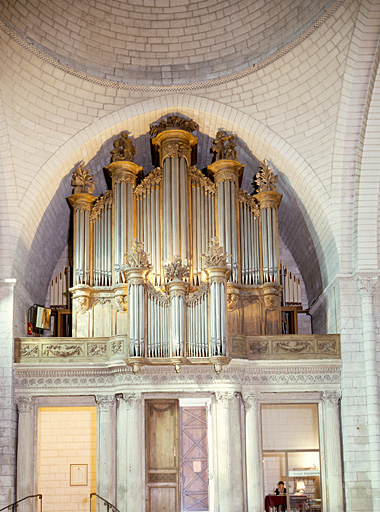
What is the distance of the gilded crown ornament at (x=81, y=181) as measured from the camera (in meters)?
21.7

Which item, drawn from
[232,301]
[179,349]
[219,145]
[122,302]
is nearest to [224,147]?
[219,145]

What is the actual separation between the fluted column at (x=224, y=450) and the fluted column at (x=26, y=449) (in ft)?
14.9

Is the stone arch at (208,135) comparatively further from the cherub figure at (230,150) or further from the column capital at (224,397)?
the column capital at (224,397)

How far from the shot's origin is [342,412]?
64.6 ft

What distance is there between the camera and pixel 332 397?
19859 millimetres

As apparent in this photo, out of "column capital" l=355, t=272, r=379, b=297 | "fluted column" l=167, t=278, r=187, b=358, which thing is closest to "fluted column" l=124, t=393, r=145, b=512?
"fluted column" l=167, t=278, r=187, b=358

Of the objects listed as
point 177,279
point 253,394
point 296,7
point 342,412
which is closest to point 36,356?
point 177,279

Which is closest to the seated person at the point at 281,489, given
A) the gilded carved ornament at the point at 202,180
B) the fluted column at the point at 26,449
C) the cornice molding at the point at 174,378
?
the cornice molding at the point at 174,378

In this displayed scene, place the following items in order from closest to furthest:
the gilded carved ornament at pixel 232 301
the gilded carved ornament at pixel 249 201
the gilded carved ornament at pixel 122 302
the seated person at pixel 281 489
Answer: the seated person at pixel 281 489 < the gilded carved ornament at pixel 122 302 < the gilded carved ornament at pixel 232 301 < the gilded carved ornament at pixel 249 201

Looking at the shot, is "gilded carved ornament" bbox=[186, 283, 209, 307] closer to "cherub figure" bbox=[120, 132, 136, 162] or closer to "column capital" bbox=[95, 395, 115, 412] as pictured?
"column capital" bbox=[95, 395, 115, 412]

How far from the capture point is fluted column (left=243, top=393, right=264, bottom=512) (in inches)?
755

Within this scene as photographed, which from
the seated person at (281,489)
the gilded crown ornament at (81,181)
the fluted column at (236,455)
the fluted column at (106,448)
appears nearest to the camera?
the fluted column at (236,455)

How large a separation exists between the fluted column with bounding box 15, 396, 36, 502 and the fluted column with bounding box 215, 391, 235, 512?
4.53m

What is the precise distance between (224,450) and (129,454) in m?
2.27
